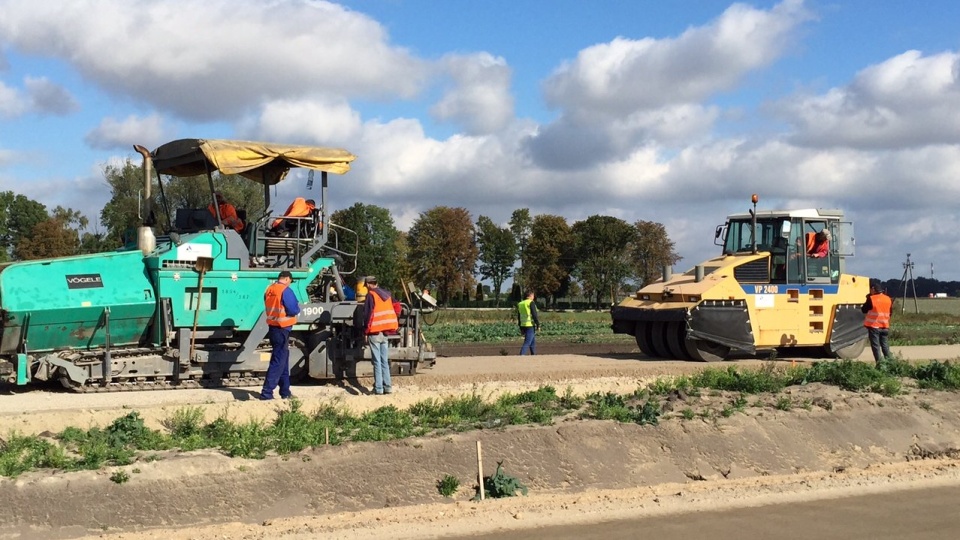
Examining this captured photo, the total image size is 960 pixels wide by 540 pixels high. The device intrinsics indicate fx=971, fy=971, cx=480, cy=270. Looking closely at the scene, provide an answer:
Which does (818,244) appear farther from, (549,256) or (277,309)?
(549,256)

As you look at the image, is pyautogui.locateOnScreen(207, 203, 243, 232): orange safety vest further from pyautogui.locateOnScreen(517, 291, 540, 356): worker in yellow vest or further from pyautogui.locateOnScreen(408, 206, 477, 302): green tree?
pyautogui.locateOnScreen(408, 206, 477, 302): green tree

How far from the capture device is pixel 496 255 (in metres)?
78.1

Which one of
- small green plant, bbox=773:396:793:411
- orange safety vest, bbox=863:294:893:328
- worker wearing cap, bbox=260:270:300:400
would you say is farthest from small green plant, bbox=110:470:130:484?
orange safety vest, bbox=863:294:893:328

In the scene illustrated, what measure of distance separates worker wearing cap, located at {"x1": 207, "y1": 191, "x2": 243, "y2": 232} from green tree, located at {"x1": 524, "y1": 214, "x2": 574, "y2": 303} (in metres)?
61.0

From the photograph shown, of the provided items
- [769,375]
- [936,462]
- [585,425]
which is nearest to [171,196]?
[585,425]

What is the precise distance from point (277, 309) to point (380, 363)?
1532mm

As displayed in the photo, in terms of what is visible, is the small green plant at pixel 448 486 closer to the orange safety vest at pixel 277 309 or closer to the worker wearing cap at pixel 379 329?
the worker wearing cap at pixel 379 329

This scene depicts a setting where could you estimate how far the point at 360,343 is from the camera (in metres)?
13.7

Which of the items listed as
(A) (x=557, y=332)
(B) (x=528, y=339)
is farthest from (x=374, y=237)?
(B) (x=528, y=339)

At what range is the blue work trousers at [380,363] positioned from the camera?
12.7 m

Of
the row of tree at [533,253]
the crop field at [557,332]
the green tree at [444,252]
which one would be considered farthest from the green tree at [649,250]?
the crop field at [557,332]

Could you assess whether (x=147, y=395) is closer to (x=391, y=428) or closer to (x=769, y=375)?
(x=391, y=428)

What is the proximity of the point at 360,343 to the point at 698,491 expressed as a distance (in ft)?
18.4

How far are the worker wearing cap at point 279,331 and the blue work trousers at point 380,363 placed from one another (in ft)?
3.58
